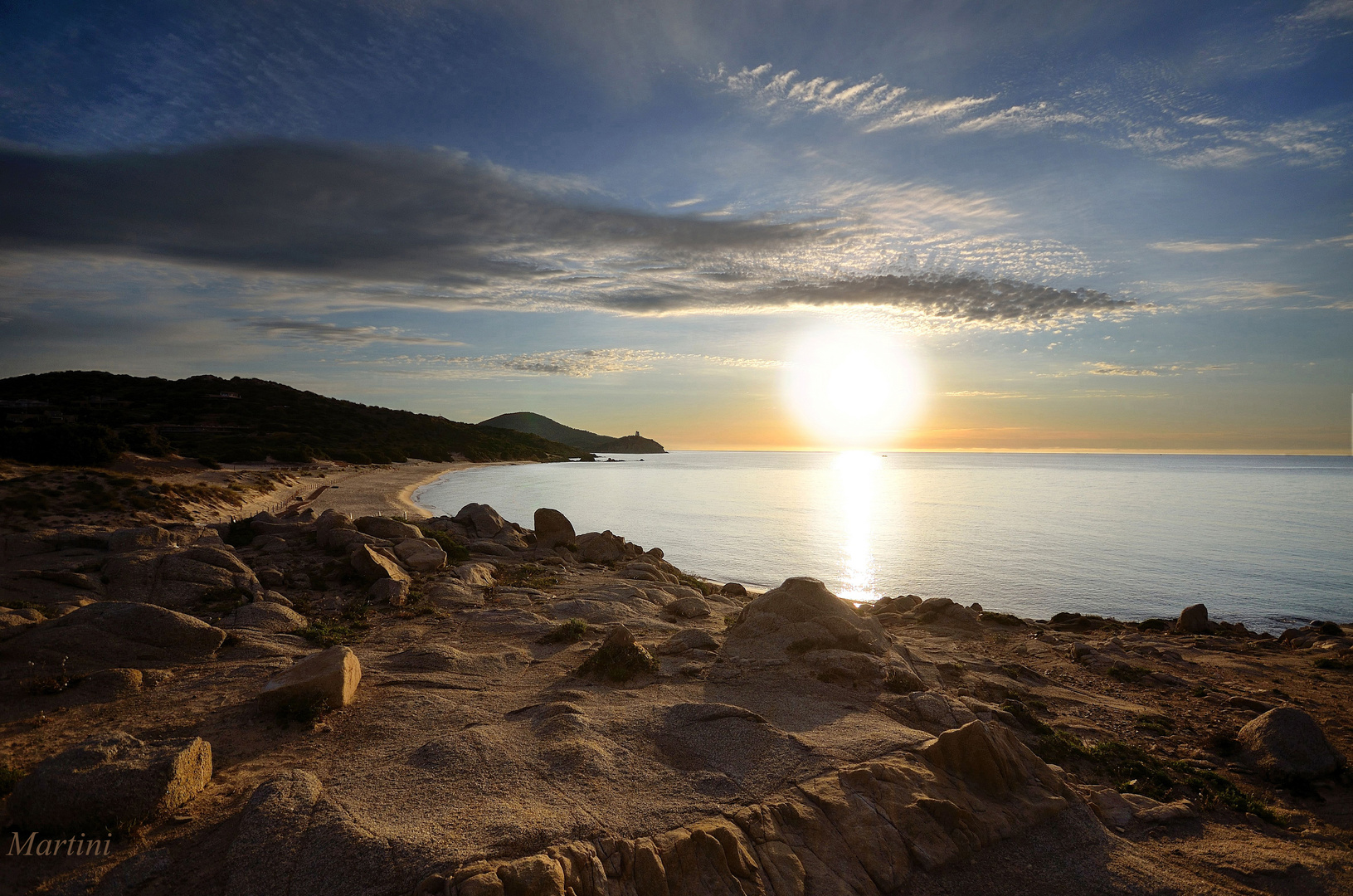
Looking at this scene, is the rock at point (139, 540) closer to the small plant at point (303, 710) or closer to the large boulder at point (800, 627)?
the small plant at point (303, 710)

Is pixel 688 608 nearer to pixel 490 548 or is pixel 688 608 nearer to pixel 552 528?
pixel 490 548

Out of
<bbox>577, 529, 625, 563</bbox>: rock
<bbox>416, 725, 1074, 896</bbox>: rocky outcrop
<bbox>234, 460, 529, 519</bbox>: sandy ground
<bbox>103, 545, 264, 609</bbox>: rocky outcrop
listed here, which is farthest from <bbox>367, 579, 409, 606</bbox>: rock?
<bbox>234, 460, 529, 519</bbox>: sandy ground

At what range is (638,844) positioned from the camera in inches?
276

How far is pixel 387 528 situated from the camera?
24703 millimetres

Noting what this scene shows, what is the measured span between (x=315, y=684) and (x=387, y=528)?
15.8 meters

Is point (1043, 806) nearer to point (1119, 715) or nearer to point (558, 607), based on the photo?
point (1119, 715)

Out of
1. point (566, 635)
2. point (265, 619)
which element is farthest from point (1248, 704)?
point (265, 619)

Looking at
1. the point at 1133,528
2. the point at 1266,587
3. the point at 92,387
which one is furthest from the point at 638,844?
the point at 92,387

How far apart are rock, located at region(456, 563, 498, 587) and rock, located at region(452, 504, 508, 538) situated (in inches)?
274

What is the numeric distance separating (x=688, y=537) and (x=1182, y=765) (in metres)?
→ 38.6

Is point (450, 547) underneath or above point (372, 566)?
underneath

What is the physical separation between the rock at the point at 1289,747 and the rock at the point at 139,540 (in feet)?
88.2

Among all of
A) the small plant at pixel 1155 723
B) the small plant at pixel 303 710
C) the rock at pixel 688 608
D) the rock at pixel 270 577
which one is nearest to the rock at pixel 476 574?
the rock at pixel 270 577

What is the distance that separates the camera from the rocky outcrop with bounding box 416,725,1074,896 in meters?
6.56
